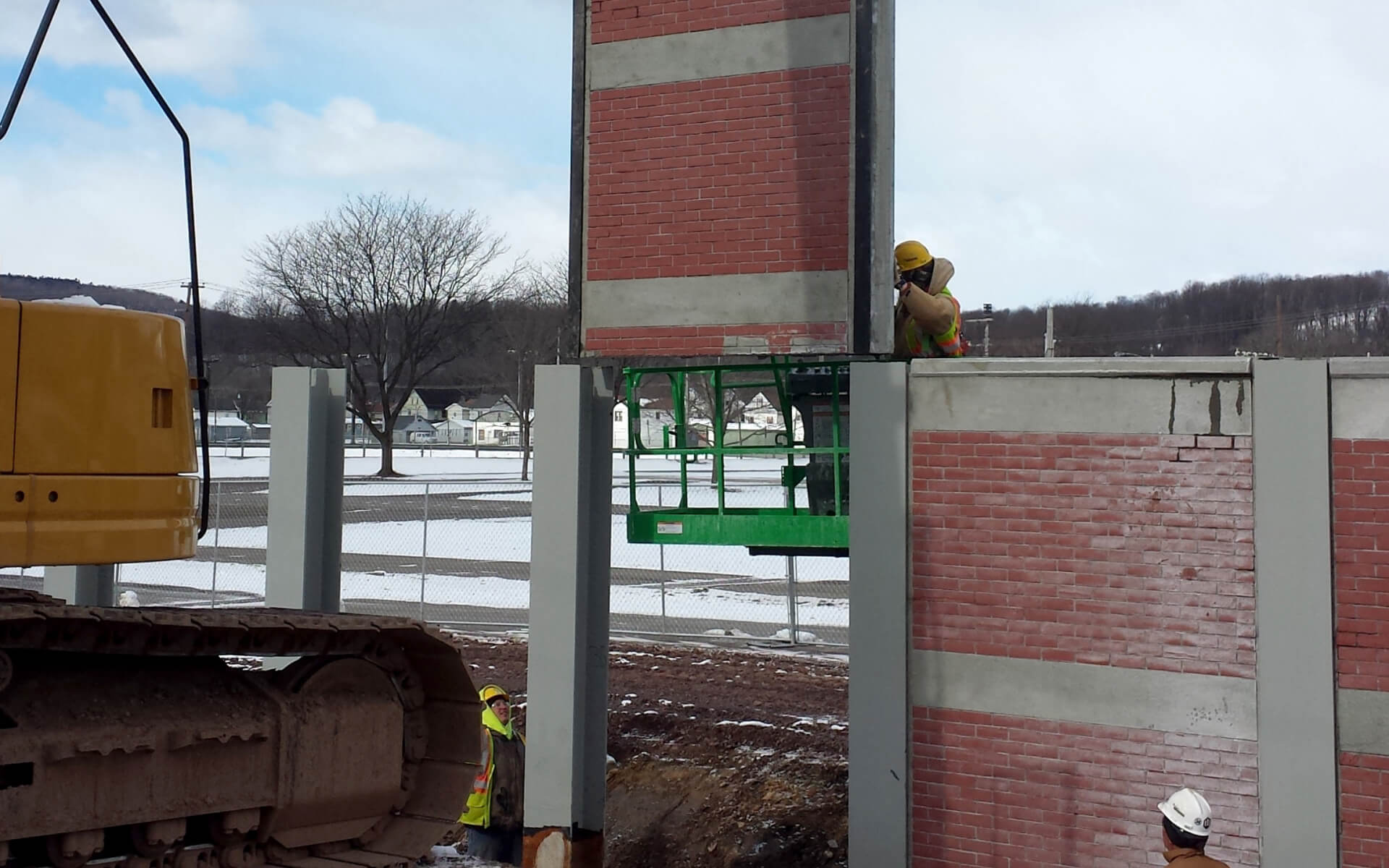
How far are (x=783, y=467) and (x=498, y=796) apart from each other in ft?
11.7

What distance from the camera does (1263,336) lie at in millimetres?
62375

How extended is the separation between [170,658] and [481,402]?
9035 centimetres

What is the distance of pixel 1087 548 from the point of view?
6.81 metres

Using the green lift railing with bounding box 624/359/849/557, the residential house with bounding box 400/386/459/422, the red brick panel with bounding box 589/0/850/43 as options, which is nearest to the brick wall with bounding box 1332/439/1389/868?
the green lift railing with bounding box 624/359/849/557

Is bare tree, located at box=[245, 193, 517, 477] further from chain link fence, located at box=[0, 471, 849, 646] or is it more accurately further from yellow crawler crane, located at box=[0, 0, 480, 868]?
yellow crawler crane, located at box=[0, 0, 480, 868]

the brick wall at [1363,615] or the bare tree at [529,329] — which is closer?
the brick wall at [1363,615]

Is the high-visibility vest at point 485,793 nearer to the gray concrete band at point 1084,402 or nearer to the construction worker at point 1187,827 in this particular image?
the gray concrete band at point 1084,402

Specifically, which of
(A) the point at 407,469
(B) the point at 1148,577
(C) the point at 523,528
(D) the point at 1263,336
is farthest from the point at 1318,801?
(D) the point at 1263,336

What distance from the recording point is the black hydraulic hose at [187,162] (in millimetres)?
3773

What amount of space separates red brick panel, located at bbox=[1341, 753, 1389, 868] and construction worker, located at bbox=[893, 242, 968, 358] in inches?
134

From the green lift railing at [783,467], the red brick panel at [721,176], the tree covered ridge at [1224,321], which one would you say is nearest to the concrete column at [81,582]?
the green lift railing at [783,467]

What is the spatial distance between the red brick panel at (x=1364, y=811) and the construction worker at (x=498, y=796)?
551cm

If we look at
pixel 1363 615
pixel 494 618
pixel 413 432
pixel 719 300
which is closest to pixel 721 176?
pixel 719 300

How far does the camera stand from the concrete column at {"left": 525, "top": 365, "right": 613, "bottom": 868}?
8117mm
